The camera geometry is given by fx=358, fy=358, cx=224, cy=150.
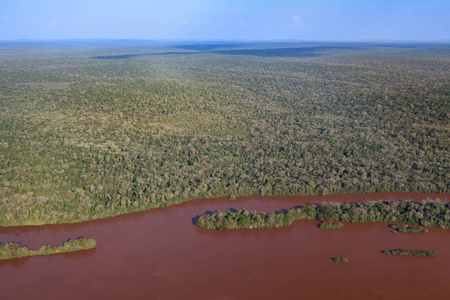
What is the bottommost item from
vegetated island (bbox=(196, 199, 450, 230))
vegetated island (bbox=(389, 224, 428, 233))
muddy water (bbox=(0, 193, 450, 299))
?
muddy water (bbox=(0, 193, 450, 299))

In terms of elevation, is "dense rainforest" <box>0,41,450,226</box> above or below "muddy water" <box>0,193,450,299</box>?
above

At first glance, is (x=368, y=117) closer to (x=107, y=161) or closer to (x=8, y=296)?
(x=107, y=161)

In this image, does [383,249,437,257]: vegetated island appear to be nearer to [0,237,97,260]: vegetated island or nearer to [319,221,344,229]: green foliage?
[319,221,344,229]: green foliage

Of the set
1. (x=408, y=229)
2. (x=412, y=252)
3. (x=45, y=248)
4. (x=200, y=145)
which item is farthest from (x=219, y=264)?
(x=200, y=145)

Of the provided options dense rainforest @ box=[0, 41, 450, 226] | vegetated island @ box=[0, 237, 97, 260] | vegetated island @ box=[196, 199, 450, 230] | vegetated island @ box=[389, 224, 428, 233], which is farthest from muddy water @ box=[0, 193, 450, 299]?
dense rainforest @ box=[0, 41, 450, 226]

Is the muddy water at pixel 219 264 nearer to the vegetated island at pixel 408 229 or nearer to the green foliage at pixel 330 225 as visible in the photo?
the green foliage at pixel 330 225

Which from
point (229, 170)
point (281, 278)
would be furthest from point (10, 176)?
point (281, 278)

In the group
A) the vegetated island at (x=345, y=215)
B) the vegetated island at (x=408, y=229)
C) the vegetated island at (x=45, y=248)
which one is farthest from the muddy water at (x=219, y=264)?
the vegetated island at (x=345, y=215)

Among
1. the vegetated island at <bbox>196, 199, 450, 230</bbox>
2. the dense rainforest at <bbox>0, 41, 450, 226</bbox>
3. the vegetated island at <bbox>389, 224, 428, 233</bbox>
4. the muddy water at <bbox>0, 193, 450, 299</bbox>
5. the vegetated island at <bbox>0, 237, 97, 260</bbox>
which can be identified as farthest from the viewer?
the dense rainforest at <bbox>0, 41, 450, 226</bbox>
